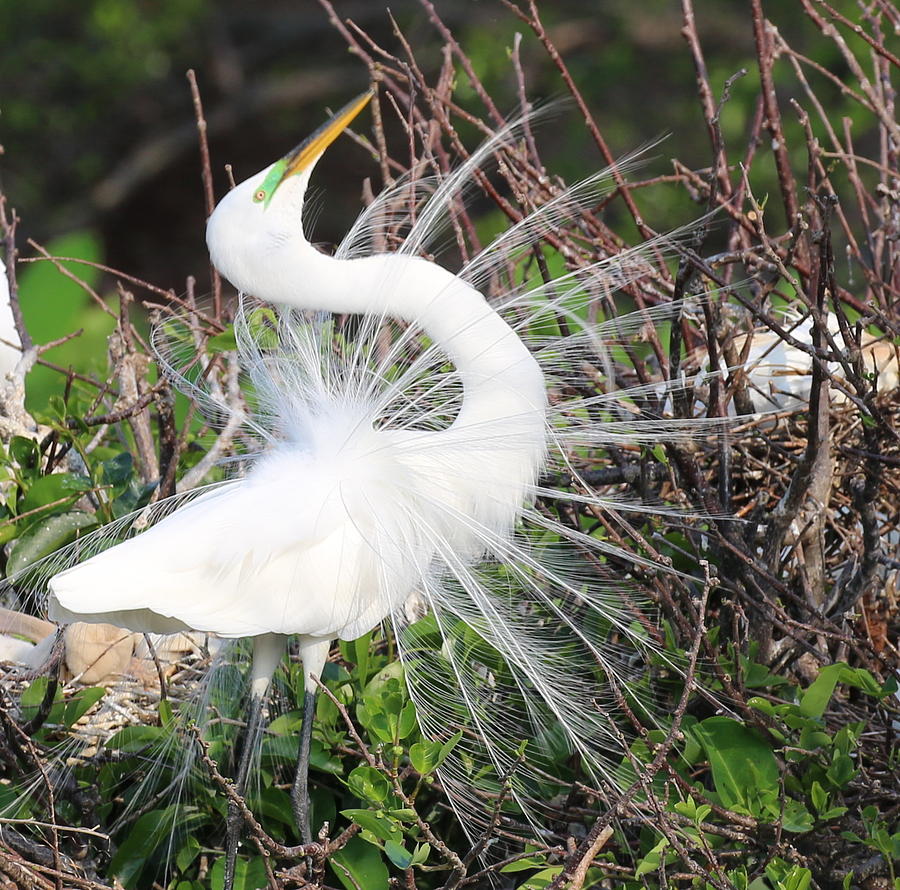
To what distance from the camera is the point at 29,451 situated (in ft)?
5.73

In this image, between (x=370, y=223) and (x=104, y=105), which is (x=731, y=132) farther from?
(x=370, y=223)

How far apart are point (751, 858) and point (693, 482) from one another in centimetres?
42

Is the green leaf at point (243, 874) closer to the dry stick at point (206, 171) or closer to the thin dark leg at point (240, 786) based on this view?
the thin dark leg at point (240, 786)

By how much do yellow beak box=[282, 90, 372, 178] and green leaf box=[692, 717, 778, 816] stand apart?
808 mm

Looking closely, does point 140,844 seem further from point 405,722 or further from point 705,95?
point 705,95

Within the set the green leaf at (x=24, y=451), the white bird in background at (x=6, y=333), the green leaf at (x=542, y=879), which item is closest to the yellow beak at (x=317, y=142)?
the green leaf at (x=24, y=451)

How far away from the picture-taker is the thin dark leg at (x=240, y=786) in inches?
55.9

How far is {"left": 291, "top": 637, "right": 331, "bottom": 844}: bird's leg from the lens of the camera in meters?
1.47

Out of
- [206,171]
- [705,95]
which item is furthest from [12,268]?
[705,95]

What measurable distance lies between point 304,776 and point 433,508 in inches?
13.6

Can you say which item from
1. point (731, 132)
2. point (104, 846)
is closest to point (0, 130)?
point (731, 132)

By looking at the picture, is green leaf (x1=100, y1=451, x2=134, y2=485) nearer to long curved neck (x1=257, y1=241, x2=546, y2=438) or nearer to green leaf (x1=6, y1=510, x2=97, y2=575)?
green leaf (x1=6, y1=510, x2=97, y2=575)

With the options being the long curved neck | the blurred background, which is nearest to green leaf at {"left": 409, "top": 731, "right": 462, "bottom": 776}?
the long curved neck

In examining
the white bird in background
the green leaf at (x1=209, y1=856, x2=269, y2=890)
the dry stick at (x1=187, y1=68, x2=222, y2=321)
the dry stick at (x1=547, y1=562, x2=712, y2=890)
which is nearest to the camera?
the dry stick at (x1=547, y1=562, x2=712, y2=890)
